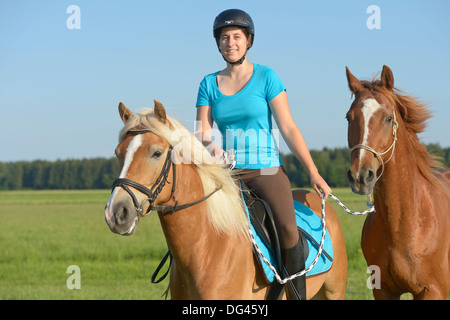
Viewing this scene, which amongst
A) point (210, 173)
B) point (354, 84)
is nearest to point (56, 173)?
point (354, 84)

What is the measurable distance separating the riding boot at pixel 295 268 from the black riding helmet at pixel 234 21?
165 cm

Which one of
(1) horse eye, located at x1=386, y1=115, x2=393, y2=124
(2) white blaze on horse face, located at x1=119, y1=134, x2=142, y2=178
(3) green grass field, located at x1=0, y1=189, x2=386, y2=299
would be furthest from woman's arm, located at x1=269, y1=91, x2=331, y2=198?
(3) green grass field, located at x1=0, y1=189, x2=386, y2=299

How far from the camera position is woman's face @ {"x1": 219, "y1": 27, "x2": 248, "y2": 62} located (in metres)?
4.16

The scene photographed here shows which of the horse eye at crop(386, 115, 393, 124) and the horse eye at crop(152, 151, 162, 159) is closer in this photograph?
the horse eye at crop(152, 151, 162, 159)

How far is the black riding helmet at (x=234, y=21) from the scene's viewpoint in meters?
4.12

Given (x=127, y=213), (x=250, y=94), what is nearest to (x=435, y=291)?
(x=250, y=94)

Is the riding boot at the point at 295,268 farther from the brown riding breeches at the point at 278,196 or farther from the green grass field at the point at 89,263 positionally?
the green grass field at the point at 89,263

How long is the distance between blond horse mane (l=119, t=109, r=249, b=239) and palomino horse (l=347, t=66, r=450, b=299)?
1.21 meters

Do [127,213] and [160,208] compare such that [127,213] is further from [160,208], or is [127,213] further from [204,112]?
[204,112]

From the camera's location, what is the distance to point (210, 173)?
152 inches

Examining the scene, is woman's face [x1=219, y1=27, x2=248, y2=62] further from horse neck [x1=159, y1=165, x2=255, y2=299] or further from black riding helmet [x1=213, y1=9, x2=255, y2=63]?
horse neck [x1=159, y1=165, x2=255, y2=299]

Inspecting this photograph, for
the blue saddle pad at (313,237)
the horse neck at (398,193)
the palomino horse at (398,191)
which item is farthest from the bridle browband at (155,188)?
the horse neck at (398,193)

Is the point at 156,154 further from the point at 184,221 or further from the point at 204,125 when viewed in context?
the point at 204,125

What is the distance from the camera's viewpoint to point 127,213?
3.18 metres
